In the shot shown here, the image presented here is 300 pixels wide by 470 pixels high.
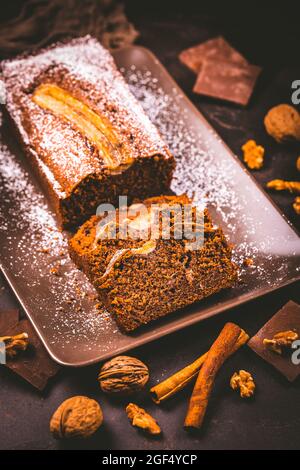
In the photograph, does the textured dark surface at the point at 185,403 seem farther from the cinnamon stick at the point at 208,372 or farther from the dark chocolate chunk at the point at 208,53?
the dark chocolate chunk at the point at 208,53

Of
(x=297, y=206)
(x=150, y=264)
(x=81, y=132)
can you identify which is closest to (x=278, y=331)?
(x=150, y=264)

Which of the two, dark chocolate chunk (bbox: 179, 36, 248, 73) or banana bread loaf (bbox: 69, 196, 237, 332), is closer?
banana bread loaf (bbox: 69, 196, 237, 332)

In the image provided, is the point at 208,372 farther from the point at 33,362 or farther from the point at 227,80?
the point at 227,80

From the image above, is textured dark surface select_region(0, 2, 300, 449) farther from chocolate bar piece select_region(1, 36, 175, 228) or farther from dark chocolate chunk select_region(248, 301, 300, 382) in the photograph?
chocolate bar piece select_region(1, 36, 175, 228)

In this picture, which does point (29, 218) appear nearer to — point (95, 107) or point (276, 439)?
point (95, 107)

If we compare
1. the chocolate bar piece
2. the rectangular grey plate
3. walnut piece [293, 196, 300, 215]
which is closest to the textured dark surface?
walnut piece [293, 196, 300, 215]

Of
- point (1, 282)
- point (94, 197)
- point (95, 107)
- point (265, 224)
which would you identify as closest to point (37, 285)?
point (1, 282)
